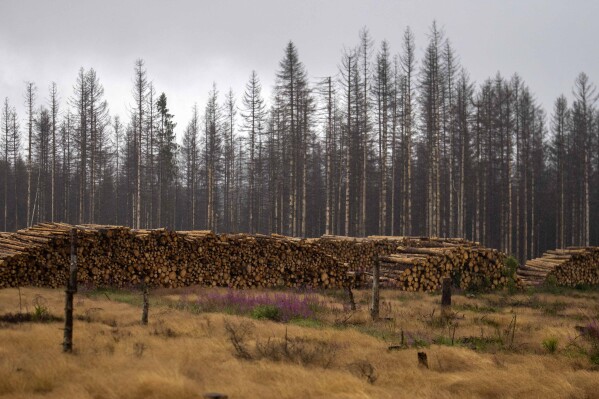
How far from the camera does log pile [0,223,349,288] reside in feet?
47.2

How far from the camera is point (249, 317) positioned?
10391 millimetres

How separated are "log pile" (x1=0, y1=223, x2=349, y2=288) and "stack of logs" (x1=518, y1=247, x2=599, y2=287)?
8.68 metres

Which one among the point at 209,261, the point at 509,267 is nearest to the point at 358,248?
the point at 509,267

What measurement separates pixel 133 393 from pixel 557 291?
58.4 feet

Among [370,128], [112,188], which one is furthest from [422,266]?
[112,188]

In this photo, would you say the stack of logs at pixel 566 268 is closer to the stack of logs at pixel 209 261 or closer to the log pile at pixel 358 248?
the stack of logs at pixel 209 261

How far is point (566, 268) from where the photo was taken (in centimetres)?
2078

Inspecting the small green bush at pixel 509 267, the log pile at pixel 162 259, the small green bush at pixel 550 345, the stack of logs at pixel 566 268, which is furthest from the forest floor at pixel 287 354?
the stack of logs at pixel 566 268

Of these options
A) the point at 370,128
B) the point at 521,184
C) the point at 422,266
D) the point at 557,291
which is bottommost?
the point at 557,291

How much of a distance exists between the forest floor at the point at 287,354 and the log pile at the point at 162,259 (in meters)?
2.51

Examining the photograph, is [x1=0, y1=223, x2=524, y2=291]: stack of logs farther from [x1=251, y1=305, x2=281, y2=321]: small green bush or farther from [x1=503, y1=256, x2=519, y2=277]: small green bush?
[x1=251, y1=305, x2=281, y2=321]: small green bush

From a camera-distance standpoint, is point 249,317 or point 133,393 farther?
point 249,317

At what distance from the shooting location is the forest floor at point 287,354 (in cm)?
539

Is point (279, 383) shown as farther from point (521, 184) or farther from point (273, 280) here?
point (521, 184)
